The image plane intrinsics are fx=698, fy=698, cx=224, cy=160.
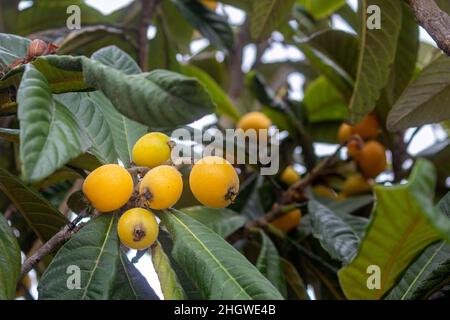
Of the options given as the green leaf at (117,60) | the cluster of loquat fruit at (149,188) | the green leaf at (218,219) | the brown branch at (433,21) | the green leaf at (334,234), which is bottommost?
the green leaf at (218,219)

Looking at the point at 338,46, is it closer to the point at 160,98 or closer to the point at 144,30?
the point at 144,30

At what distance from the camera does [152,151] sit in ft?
3.53

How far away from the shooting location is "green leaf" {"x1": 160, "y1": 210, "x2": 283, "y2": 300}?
Answer: 94 centimetres

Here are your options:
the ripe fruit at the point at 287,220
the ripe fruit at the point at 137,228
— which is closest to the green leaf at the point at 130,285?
the ripe fruit at the point at 137,228

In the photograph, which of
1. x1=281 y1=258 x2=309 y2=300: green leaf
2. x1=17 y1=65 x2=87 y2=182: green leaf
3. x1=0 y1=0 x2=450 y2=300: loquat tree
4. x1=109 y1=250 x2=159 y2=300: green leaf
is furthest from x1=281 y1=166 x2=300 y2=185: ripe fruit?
x1=17 y1=65 x2=87 y2=182: green leaf

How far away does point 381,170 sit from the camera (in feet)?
6.27

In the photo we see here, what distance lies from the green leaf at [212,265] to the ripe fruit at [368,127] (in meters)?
0.88

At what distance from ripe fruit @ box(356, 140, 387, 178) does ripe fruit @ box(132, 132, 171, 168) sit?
873mm

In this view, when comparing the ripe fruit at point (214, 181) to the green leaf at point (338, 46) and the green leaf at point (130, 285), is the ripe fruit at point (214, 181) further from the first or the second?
the green leaf at point (338, 46)

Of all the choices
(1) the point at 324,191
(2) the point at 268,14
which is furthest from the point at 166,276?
(1) the point at 324,191

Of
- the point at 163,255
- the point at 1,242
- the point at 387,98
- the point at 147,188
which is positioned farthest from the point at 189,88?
the point at 387,98

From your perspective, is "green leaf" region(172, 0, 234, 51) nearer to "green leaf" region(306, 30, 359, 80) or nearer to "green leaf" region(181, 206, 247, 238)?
"green leaf" region(306, 30, 359, 80)

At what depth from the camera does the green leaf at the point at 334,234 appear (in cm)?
134
